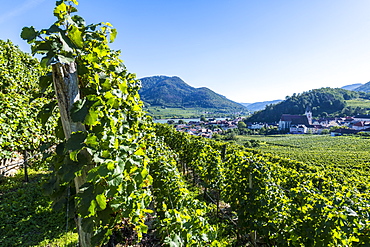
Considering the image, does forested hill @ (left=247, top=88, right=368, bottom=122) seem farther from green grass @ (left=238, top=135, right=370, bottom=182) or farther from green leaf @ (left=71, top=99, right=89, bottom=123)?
green leaf @ (left=71, top=99, right=89, bottom=123)

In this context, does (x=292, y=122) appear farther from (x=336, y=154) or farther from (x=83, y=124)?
(x=83, y=124)

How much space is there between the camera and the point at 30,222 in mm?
4289

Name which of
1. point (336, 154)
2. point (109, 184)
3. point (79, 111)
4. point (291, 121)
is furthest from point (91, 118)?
point (291, 121)

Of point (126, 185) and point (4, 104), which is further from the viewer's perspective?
point (4, 104)

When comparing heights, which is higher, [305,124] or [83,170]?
[83,170]

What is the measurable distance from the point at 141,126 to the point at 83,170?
2997 millimetres

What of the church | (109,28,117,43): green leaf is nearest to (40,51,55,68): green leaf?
(109,28,117,43): green leaf

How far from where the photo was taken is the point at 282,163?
1350 cm

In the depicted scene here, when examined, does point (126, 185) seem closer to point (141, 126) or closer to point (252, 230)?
point (141, 126)

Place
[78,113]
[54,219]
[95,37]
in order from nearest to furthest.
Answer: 1. [78,113]
2. [95,37]
3. [54,219]

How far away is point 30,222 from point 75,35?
482 cm

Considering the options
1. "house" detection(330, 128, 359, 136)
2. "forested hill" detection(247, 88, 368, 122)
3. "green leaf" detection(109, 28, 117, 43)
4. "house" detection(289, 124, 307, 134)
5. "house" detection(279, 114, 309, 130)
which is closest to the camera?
"green leaf" detection(109, 28, 117, 43)

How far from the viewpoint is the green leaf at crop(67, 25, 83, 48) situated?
4.42 ft

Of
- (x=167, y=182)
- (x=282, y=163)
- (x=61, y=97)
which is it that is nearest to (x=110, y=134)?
(x=61, y=97)
